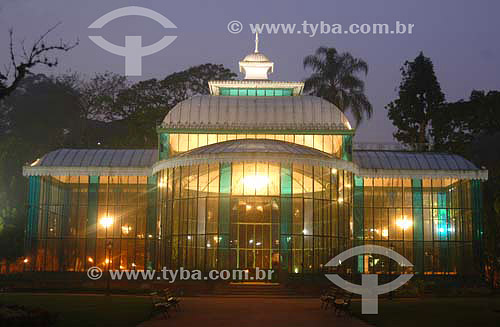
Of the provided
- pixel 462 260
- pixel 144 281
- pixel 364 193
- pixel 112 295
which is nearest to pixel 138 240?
pixel 144 281

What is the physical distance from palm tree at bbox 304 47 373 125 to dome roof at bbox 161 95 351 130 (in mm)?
17857

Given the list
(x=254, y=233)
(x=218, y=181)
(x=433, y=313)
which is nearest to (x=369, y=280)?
(x=254, y=233)

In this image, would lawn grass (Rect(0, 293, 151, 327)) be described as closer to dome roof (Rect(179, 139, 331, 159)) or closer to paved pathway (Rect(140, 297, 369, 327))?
paved pathway (Rect(140, 297, 369, 327))

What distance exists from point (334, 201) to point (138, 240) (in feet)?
46.0

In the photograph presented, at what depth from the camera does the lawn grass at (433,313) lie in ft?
78.7

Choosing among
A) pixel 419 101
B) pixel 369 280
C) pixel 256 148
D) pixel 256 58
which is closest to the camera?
pixel 256 148

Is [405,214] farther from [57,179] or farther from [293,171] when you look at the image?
[57,179]

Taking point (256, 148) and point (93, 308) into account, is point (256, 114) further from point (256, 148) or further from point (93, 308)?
point (93, 308)

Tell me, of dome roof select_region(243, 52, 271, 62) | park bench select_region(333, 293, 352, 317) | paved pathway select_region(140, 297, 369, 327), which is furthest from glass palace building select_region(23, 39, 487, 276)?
park bench select_region(333, 293, 352, 317)

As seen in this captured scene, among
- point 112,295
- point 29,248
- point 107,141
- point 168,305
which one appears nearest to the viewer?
point 168,305

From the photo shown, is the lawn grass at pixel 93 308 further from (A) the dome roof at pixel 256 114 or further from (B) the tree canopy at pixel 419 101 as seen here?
(B) the tree canopy at pixel 419 101

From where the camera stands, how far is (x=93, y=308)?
90.6 feet

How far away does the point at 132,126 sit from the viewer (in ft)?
244

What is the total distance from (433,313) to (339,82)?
43.6 meters
